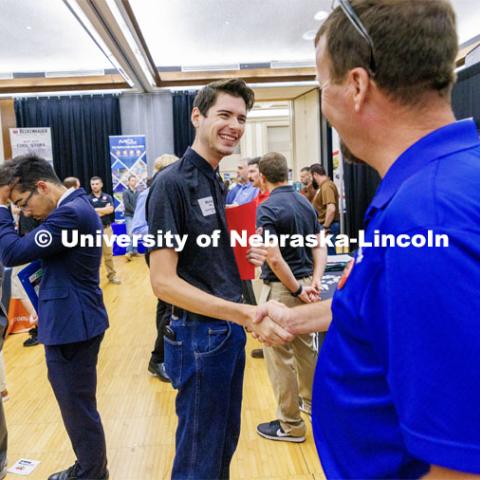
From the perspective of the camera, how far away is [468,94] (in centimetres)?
556

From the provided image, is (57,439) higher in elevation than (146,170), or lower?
lower

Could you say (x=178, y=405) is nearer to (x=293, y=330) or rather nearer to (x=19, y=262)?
(x=293, y=330)

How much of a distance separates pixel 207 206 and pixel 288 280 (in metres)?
1.10

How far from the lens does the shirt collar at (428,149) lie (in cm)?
56

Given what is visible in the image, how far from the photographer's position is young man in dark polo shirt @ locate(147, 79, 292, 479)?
4.21ft

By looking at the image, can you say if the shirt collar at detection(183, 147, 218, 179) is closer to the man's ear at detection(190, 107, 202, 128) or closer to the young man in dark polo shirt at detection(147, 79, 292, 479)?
the young man in dark polo shirt at detection(147, 79, 292, 479)

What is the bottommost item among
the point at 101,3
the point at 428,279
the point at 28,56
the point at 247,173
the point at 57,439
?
the point at 57,439

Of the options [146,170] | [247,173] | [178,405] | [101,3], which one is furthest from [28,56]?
[178,405]

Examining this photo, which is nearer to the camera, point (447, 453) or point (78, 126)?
point (447, 453)

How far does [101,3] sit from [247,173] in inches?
97.1

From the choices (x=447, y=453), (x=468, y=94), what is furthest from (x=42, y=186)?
(x=468, y=94)

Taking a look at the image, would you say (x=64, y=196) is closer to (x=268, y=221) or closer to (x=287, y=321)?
(x=268, y=221)

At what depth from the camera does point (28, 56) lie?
7.70 m

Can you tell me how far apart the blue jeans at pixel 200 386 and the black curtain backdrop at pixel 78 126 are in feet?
30.8
